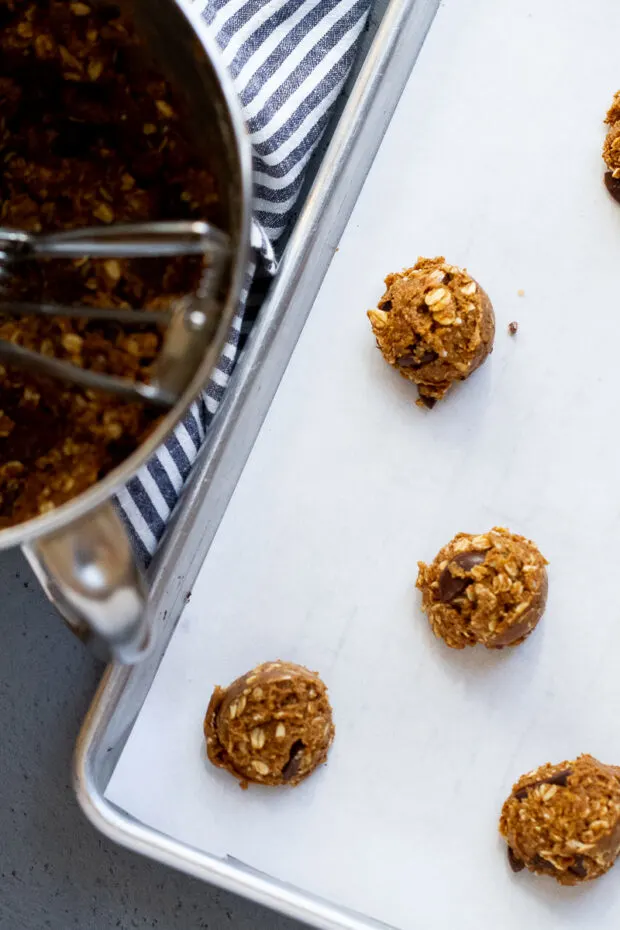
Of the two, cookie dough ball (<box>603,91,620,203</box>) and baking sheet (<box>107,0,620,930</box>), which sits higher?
cookie dough ball (<box>603,91,620,203</box>)

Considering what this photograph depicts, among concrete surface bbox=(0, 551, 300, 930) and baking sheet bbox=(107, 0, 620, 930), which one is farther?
concrete surface bbox=(0, 551, 300, 930)

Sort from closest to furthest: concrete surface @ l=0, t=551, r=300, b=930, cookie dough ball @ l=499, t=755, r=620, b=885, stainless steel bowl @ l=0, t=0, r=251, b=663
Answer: stainless steel bowl @ l=0, t=0, r=251, b=663 → cookie dough ball @ l=499, t=755, r=620, b=885 → concrete surface @ l=0, t=551, r=300, b=930

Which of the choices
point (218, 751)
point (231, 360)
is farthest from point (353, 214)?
point (218, 751)

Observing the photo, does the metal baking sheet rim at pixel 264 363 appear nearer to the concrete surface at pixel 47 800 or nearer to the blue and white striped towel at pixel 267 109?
the blue and white striped towel at pixel 267 109

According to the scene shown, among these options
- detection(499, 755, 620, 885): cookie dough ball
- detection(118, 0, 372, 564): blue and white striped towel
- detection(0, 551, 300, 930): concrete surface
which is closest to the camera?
detection(499, 755, 620, 885): cookie dough ball

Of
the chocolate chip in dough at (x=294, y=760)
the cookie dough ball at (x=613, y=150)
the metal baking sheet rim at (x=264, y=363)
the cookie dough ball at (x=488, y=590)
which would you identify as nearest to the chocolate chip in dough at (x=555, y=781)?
the cookie dough ball at (x=488, y=590)

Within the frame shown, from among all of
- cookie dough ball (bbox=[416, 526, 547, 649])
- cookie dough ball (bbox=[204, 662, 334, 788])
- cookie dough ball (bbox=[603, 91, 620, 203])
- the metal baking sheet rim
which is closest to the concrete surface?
the metal baking sheet rim

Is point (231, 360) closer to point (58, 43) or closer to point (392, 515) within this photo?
point (392, 515)

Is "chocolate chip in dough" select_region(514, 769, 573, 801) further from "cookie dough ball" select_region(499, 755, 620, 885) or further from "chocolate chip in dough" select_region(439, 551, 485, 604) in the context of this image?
"chocolate chip in dough" select_region(439, 551, 485, 604)
